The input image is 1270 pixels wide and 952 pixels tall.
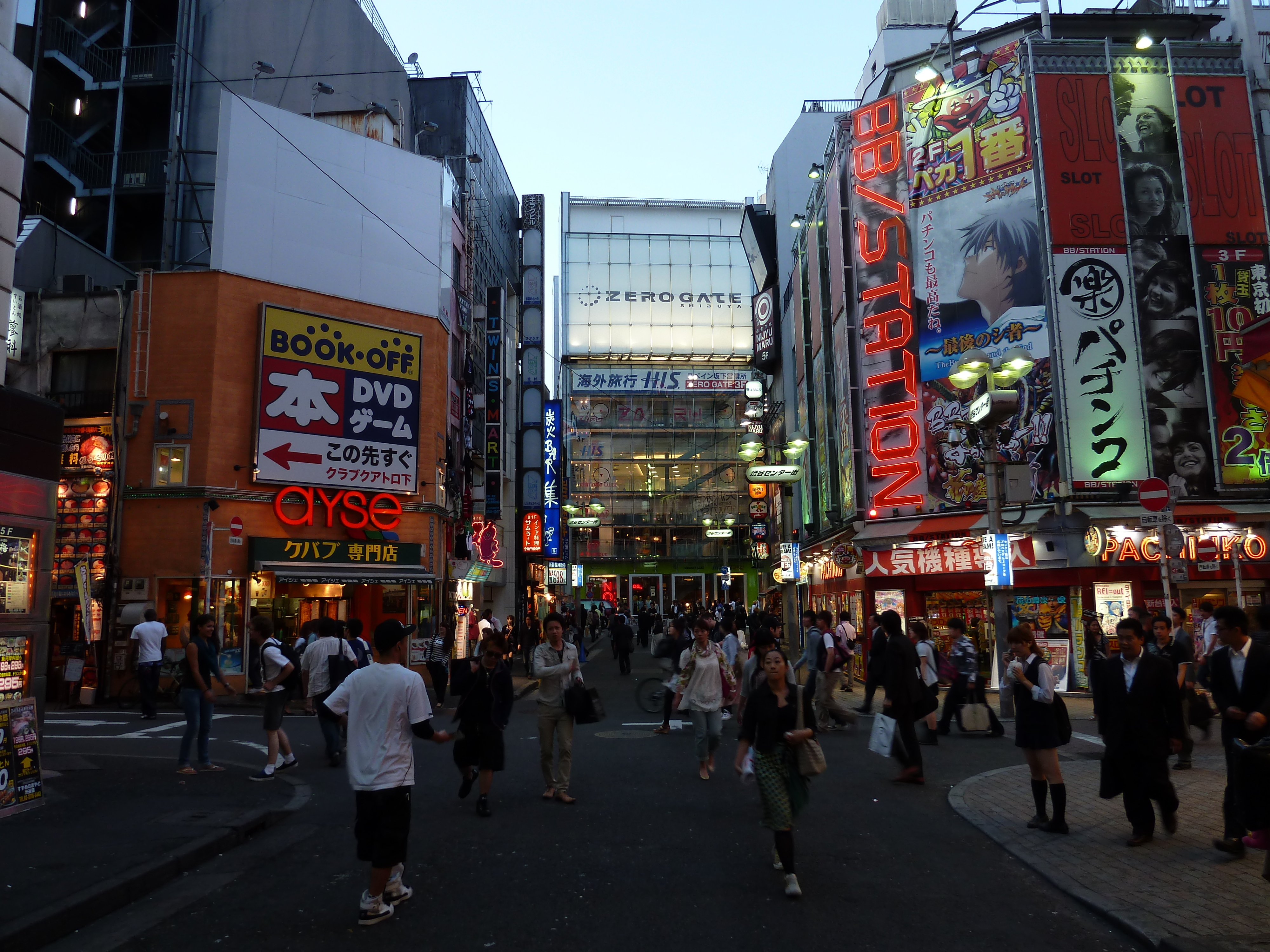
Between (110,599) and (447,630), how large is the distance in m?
8.31

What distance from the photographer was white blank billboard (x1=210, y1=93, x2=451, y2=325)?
23.3m

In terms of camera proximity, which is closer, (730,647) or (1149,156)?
(730,647)

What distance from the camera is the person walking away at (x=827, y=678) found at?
562 inches

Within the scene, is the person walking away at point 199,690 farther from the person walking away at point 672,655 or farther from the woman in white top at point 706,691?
the person walking away at point 672,655

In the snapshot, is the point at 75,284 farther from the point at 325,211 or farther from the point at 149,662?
the point at 149,662

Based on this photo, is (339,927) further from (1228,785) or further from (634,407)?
(634,407)

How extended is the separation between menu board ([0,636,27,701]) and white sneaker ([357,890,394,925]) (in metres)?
6.85

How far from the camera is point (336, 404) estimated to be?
23719 millimetres

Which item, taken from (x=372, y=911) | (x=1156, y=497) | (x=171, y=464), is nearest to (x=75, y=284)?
(x=171, y=464)

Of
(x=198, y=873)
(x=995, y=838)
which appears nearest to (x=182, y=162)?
(x=198, y=873)

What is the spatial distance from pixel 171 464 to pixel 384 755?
60.8ft

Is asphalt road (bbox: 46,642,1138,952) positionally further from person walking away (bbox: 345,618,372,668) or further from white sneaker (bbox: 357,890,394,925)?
person walking away (bbox: 345,618,372,668)

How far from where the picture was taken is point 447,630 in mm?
25656

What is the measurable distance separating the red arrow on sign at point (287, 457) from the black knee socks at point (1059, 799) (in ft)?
63.4
